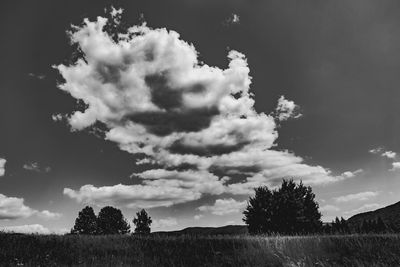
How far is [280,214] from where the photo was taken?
50.4 meters

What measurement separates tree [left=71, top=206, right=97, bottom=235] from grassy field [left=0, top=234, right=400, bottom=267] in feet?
194

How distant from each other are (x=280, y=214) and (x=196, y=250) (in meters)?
39.5

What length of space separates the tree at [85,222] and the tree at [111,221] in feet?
6.00

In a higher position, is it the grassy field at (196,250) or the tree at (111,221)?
the tree at (111,221)

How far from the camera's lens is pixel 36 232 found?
48.6 ft

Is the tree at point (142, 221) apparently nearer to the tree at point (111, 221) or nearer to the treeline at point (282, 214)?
the tree at point (111, 221)

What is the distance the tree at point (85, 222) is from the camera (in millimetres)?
68625

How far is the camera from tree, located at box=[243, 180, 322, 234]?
49844 millimetres

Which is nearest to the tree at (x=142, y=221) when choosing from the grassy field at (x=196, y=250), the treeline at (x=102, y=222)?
the treeline at (x=102, y=222)

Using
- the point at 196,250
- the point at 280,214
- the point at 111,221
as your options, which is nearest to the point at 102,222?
the point at 111,221

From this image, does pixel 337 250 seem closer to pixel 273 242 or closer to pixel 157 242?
pixel 273 242

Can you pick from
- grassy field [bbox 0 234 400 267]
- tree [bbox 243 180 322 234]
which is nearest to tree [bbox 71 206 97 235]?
tree [bbox 243 180 322 234]

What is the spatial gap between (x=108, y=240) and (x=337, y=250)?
30.0 feet

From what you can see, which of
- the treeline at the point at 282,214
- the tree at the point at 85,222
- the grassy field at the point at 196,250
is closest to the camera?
the grassy field at the point at 196,250
